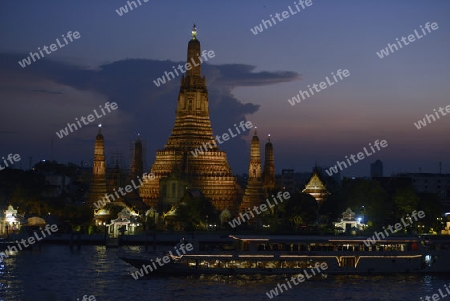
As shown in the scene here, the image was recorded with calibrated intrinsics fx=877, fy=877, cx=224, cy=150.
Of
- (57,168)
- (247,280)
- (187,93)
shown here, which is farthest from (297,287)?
(57,168)

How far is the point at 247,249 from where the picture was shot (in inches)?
2087

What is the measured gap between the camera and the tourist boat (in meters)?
52.0

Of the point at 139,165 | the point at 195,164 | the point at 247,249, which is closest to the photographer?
the point at 247,249

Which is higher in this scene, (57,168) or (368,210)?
(57,168)

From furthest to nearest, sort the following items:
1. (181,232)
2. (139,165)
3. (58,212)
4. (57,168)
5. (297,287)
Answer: (57,168), (139,165), (58,212), (181,232), (297,287)

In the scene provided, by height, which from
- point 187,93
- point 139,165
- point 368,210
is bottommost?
point 368,210

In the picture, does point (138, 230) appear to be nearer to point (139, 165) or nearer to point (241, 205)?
point (241, 205)

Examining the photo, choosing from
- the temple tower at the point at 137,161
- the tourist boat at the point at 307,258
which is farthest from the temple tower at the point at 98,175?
the tourist boat at the point at 307,258

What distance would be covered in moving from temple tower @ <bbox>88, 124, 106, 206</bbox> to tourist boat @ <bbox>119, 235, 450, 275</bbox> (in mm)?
35281

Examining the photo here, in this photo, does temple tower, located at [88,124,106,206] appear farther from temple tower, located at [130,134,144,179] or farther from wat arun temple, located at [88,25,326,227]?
temple tower, located at [130,134,144,179]

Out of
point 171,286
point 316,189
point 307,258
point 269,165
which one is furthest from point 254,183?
point 171,286

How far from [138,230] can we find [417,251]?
31508 mm

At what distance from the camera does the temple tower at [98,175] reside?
87.1 metres

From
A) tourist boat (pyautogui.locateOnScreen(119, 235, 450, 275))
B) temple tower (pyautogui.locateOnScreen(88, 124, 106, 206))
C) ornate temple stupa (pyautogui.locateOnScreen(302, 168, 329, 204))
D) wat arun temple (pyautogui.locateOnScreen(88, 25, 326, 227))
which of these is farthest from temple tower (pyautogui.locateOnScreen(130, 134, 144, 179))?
tourist boat (pyautogui.locateOnScreen(119, 235, 450, 275))
